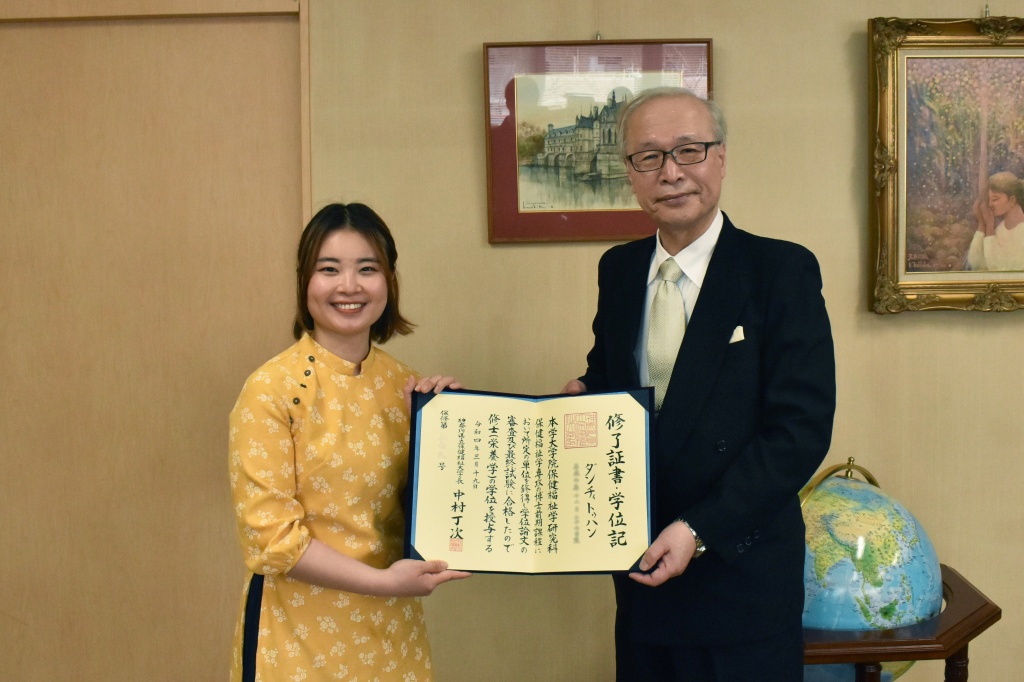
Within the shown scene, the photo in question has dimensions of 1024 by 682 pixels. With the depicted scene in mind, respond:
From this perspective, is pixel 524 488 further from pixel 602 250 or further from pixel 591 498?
pixel 602 250

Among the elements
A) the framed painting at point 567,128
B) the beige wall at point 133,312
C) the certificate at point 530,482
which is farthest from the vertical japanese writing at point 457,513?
the beige wall at point 133,312

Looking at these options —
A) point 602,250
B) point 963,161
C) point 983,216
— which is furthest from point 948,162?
point 602,250

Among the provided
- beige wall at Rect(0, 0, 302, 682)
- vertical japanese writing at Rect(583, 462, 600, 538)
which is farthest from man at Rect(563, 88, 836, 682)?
beige wall at Rect(0, 0, 302, 682)

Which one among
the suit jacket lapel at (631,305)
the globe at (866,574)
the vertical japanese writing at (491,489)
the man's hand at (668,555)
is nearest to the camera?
the man's hand at (668,555)

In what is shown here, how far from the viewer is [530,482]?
167 cm

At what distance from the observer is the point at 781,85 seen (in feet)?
8.47

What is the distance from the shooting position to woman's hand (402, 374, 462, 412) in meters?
1.70

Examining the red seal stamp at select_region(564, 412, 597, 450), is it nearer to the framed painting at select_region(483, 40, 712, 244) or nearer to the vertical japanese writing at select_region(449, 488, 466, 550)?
the vertical japanese writing at select_region(449, 488, 466, 550)

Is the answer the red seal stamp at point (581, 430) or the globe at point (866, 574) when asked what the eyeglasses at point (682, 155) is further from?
the globe at point (866, 574)

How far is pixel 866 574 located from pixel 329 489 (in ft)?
4.11

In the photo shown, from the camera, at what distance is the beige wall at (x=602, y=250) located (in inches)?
101

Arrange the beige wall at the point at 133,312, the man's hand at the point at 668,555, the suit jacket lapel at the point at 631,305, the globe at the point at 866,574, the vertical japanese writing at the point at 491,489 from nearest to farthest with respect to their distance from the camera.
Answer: the man's hand at the point at 668,555 < the vertical japanese writing at the point at 491,489 < the suit jacket lapel at the point at 631,305 < the globe at the point at 866,574 < the beige wall at the point at 133,312

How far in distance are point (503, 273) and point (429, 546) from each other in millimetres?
1198

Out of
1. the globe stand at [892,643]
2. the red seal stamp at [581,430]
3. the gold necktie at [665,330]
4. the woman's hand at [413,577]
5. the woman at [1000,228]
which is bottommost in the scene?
the globe stand at [892,643]
